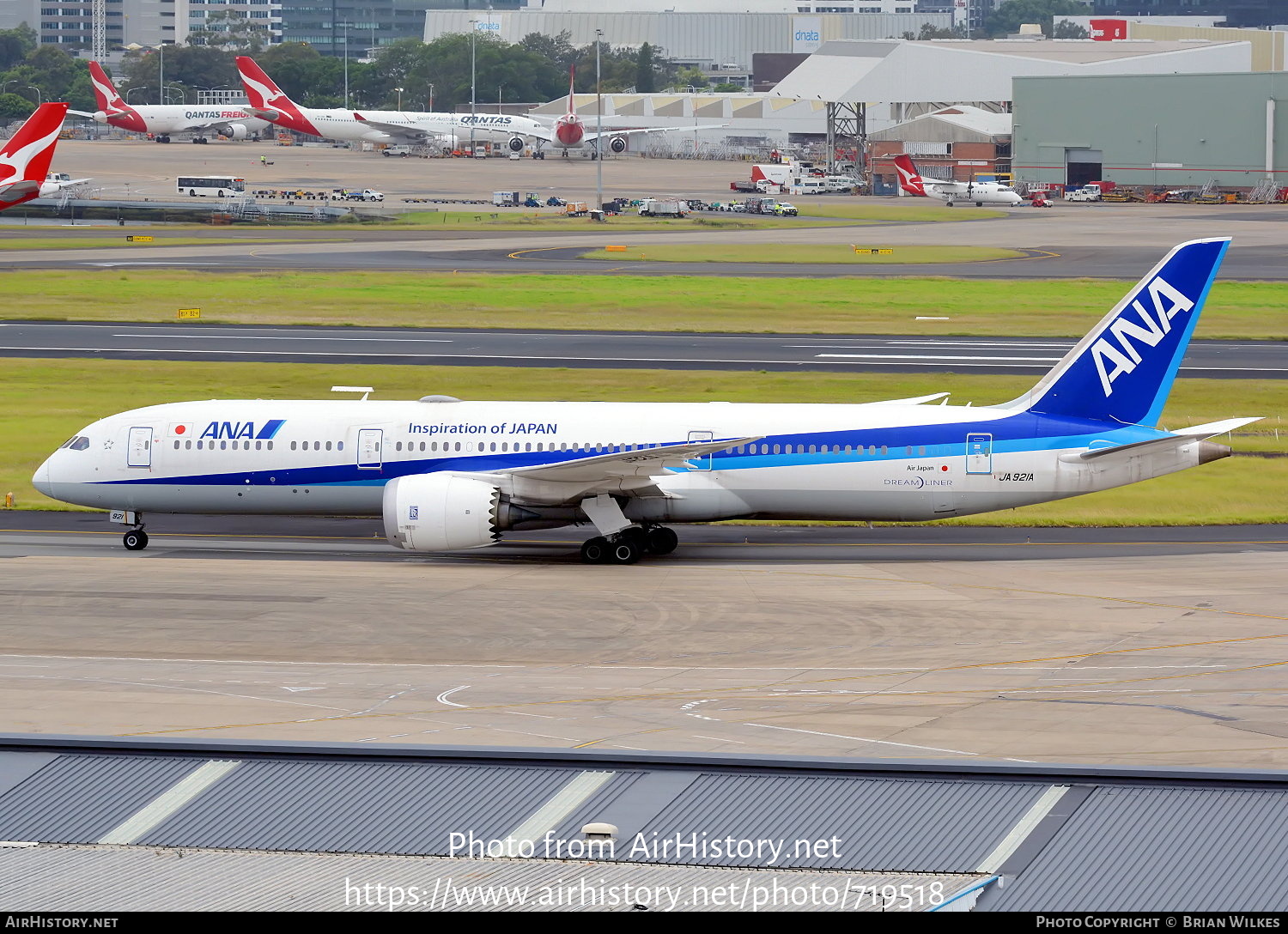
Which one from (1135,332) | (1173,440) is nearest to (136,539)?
A: (1135,332)

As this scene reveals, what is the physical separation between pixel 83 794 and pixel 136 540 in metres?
32.7

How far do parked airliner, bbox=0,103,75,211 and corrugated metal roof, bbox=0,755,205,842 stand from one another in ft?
334

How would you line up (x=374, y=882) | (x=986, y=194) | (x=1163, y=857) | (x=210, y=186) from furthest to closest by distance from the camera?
(x=986, y=194) → (x=210, y=186) → (x=1163, y=857) → (x=374, y=882)

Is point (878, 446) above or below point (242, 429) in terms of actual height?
below

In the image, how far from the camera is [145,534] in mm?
48719

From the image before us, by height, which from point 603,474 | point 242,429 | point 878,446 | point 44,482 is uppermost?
point 242,429

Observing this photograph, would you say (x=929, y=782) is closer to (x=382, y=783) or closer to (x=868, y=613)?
(x=382, y=783)

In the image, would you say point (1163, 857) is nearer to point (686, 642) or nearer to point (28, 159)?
point (686, 642)

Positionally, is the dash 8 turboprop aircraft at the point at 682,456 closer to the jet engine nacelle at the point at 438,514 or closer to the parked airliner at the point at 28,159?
the jet engine nacelle at the point at 438,514

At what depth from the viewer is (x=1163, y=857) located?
601 inches

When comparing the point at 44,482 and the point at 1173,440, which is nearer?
the point at 1173,440

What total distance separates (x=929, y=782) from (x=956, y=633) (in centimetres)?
2069
